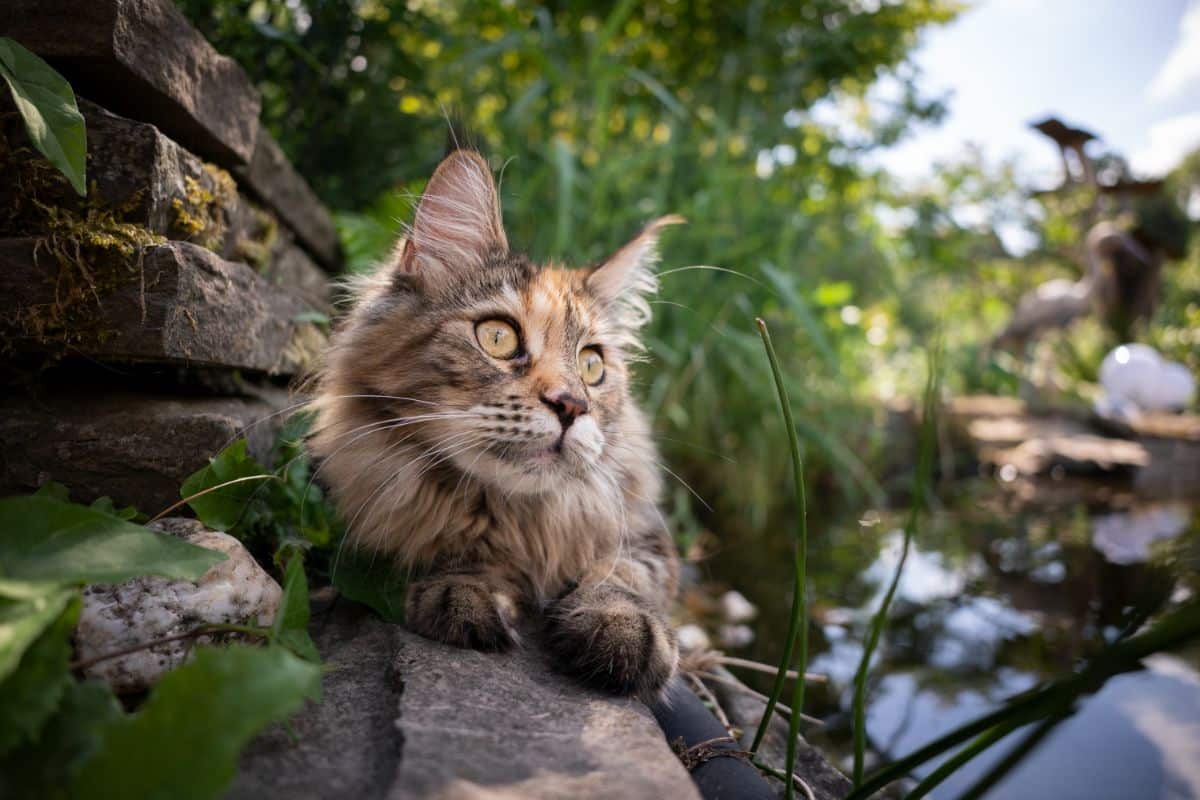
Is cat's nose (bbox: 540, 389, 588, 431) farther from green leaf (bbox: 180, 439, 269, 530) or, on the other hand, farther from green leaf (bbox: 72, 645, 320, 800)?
green leaf (bbox: 72, 645, 320, 800)

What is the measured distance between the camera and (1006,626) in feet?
7.12

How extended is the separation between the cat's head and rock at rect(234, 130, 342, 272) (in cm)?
46

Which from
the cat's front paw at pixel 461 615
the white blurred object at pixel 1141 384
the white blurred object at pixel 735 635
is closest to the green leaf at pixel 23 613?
the cat's front paw at pixel 461 615

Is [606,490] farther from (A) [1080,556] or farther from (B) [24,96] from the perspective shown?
(A) [1080,556]

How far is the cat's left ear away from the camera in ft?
5.81

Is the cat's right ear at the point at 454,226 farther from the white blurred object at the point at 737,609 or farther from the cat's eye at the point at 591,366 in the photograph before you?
the white blurred object at the point at 737,609

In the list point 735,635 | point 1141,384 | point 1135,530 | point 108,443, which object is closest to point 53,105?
point 108,443

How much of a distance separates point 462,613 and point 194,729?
61 centimetres

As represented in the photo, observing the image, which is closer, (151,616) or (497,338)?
(151,616)

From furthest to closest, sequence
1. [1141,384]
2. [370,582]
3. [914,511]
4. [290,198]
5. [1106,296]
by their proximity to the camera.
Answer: [1106,296] → [1141,384] → [290,198] → [370,582] → [914,511]

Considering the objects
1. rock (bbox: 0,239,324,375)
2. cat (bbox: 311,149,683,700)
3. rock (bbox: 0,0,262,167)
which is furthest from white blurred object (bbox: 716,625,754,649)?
rock (bbox: 0,0,262,167)

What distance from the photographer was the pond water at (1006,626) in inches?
56.8

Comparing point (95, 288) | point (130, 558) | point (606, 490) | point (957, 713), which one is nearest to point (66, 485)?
point (95, 288)

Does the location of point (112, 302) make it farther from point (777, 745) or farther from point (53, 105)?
point (777, 745)
